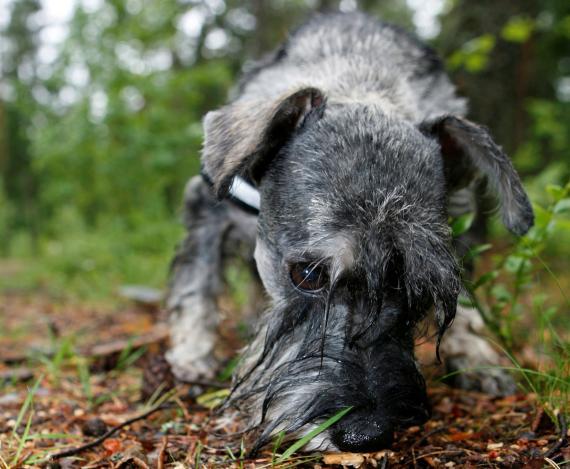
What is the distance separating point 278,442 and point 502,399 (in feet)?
4.76

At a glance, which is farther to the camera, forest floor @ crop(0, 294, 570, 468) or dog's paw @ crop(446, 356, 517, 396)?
dog's paw @ crop(446, 356, 517, 396)

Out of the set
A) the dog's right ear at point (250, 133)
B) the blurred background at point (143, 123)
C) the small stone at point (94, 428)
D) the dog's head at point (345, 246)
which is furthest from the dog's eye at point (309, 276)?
the blurred background at point (143, 123)

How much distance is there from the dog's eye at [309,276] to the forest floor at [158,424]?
0.66m

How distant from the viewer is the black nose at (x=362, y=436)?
81.1 inches

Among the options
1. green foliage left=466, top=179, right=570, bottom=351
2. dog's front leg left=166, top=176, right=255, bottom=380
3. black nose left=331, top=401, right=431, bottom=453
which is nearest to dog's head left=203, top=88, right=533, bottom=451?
black nose left=331, top=401, right=431, bottom=453

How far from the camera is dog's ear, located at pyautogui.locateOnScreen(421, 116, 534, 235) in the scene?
278 cm

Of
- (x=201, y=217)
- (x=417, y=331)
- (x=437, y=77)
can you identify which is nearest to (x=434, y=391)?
(x=417, y=331)

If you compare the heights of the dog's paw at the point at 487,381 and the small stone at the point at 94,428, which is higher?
the small stone at the point at 94,428

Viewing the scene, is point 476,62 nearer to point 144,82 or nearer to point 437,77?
point 437,77

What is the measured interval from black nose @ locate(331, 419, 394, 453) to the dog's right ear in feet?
3.63

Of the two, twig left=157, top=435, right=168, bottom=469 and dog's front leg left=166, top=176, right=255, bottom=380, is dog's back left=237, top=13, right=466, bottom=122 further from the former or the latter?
twig left=157, top=435, right=168, bottom=469

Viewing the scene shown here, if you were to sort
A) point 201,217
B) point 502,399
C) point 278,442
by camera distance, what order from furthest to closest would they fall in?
point 201,217
point 502,399
point 278,442

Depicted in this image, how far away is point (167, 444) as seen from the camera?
2.48 meters

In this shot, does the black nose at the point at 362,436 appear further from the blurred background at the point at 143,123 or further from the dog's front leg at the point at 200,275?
the blurred background at the point at 143,123
